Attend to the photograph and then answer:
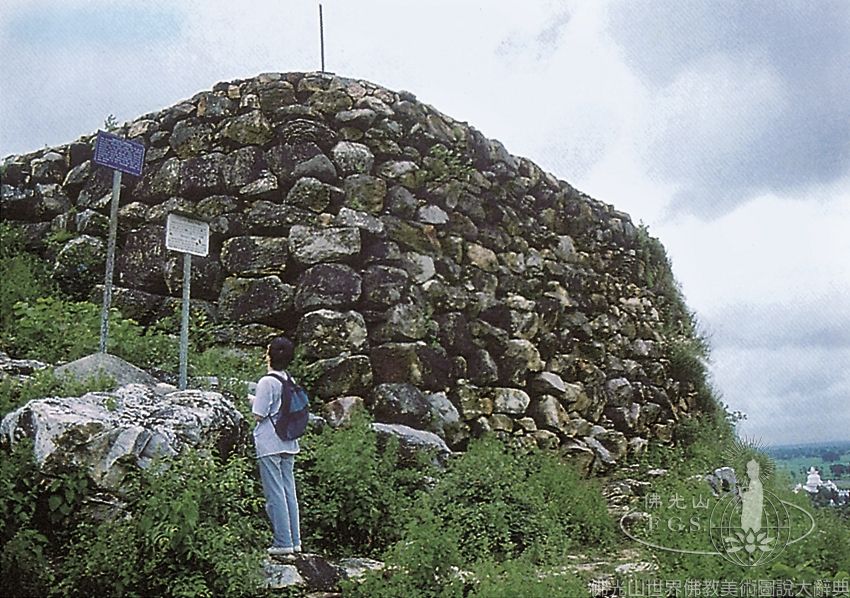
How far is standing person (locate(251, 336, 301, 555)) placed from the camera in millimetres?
4797

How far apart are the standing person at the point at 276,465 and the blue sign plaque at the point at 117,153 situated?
1701mm

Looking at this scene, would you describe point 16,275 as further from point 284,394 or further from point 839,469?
point 839,469

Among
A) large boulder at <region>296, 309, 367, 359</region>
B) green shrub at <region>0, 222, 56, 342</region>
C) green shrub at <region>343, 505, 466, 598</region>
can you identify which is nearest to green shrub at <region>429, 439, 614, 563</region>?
green shrub at <region>343, 505, 466, 598</region>

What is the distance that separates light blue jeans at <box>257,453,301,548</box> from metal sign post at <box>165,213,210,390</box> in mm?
1007

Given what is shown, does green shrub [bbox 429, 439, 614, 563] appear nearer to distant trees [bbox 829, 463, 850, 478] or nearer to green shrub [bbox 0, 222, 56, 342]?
distant trees [bbox 829, 463, 850, 478]

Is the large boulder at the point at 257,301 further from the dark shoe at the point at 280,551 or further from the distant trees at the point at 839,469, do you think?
the distant trees at the point at 839,469

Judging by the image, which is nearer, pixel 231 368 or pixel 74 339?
pixel 74 339

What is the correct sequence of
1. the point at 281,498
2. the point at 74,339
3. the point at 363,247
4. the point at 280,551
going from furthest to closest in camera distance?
the point at 363,247, the point at 74,339, the point at 281,498, the point at 280,551

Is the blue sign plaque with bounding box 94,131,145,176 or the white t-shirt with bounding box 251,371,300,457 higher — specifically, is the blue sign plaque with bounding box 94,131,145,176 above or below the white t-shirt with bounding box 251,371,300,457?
above

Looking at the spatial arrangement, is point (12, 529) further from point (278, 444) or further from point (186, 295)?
point (186, 295)

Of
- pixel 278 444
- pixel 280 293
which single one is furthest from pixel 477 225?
pixel 278 444

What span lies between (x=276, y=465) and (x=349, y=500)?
612 mm

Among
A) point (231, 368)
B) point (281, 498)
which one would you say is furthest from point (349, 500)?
point (231, 368)

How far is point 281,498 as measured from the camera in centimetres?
483
